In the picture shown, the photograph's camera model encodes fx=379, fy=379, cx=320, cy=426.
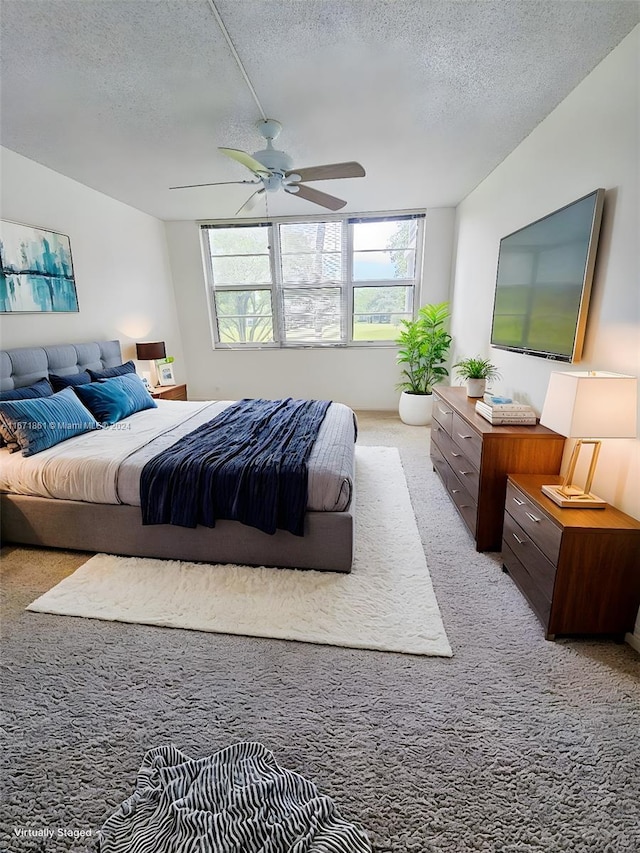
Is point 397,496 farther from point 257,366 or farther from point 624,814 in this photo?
point 257,366

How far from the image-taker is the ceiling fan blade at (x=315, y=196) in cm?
284

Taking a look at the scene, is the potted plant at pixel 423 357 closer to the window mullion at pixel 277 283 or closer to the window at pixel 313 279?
the window at pixel 313 279

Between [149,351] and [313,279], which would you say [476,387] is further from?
[149,351]

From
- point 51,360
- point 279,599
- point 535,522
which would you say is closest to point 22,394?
point 51,360

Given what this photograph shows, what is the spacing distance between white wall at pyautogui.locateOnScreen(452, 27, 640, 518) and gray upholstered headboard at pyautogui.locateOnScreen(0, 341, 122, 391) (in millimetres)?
3800

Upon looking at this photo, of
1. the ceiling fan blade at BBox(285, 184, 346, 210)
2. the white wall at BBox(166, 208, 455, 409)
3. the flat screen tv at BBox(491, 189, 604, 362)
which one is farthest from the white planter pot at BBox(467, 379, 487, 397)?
the white wall at BBox(166, 208, 455, 409)

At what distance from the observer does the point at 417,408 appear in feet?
15.9

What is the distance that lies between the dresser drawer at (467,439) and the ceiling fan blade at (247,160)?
84.6 inches

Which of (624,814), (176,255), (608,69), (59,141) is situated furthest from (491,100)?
(176,255)

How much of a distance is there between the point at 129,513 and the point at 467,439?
7.13 feet

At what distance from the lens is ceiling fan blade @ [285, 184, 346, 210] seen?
2840 millimetres

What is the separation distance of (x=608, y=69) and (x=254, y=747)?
11.2ft

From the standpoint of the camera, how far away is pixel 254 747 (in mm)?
1277

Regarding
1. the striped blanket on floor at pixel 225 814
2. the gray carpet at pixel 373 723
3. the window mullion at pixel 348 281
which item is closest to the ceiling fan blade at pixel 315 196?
the window mullion at pixel 348 281
